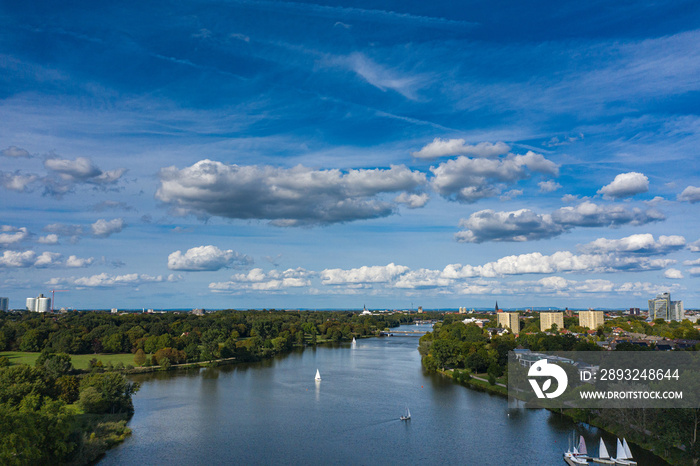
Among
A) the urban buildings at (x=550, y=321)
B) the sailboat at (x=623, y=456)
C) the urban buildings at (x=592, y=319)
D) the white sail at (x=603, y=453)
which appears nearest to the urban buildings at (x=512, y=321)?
the urban buildings at (x=550, y=321)

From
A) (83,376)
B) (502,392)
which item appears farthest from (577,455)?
(83,376)

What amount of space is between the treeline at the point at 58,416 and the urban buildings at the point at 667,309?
196m

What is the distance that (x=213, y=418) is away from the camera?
143ft

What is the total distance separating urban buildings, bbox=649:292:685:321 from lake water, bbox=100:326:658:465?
525 feet

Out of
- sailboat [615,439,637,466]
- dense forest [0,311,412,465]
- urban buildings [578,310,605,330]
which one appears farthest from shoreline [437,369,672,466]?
→ urban buildings [578,310,605,330]

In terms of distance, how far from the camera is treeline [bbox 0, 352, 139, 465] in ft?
86.9

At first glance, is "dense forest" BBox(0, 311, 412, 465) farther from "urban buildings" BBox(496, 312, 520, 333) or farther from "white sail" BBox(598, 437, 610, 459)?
"urban buildings" BBox(496, 312, 520, 333)

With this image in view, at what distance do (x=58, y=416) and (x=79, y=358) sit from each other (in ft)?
191

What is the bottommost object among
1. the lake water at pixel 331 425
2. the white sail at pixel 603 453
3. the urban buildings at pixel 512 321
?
the lake water at pixel 331 425

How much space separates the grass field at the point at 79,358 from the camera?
71.2m

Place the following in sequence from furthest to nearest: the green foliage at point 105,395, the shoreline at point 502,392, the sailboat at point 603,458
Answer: the green foliage at point 105,395
the shoreline at point 502,392
the sailboat at point 603,458

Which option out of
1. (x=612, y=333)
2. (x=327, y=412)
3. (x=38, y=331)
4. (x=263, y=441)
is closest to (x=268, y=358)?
(x=38, y=331)

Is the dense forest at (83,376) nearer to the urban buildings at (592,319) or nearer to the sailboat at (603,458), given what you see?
the sailboat at (603,458)

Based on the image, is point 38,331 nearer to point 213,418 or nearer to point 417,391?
point 213,418
